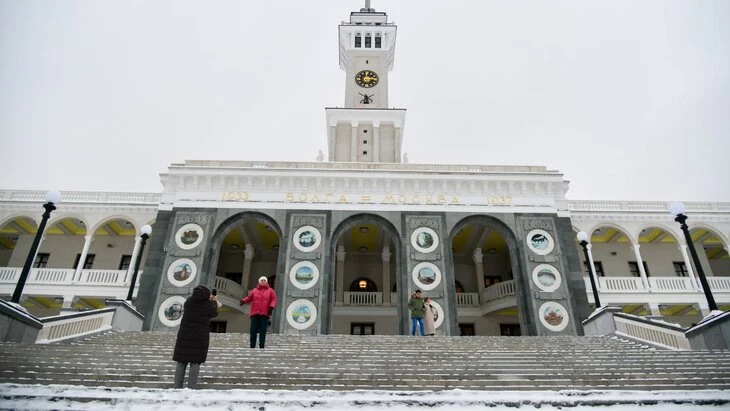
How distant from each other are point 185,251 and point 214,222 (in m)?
1.88

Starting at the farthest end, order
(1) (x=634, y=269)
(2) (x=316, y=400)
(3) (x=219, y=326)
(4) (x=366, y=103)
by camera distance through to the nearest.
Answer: (4) (x=366, y=103)
(1) (x=634, y=269)
(3) (x=219, y=326)
(2) (x=316, y=400)

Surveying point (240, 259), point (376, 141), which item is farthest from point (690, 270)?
point (240, 259)

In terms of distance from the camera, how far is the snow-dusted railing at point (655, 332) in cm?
1172

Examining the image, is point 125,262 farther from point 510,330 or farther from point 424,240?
point 510,330

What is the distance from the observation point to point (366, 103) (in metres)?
32.8

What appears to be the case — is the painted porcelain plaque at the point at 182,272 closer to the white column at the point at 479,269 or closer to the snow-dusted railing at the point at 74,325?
the snow-dusted railing at the point at 74,325

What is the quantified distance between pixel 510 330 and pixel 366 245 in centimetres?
1015

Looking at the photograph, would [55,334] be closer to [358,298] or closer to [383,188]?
[383,188]

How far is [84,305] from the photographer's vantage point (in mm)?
26375

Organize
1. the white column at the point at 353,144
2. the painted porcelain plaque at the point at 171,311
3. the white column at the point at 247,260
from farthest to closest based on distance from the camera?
the white column at the point at 353,144 < the white column at the point at 247,260 < the painted porcelain plaque at the point at 171,311

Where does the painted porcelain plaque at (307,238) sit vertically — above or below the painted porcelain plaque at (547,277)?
above

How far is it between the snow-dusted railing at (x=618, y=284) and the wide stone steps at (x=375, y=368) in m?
15.1

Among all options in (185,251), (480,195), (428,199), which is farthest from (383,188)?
(185,251)

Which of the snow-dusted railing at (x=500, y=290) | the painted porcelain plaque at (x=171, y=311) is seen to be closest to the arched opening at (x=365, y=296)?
the snow-dusted railing at (x=500, y=290)
